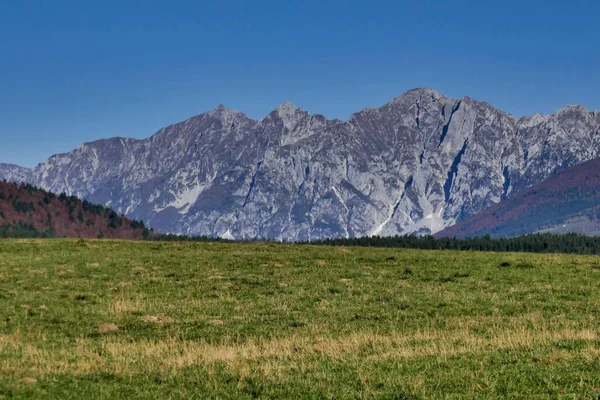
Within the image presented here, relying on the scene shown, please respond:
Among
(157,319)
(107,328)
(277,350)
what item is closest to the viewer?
(277,350)

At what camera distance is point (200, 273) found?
56031 millimetres

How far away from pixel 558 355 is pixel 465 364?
369cm

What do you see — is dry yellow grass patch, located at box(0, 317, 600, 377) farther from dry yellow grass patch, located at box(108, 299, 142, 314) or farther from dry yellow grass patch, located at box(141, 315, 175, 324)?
dry yellow grass patch, located at box(108, 299, 142, 314)

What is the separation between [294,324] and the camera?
37.4 m

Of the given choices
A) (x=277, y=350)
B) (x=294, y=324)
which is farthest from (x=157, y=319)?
(x=277, y=350)

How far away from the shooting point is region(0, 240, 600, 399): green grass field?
840 inches

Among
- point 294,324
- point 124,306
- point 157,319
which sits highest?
point 124,306

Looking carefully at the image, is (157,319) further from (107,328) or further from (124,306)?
(124,306)

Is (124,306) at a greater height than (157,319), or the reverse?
(124,306)

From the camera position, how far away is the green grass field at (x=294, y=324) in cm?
2133

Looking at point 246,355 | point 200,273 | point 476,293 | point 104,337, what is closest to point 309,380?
point 246,355

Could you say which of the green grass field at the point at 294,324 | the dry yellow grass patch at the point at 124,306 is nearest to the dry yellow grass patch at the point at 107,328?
the green grass field at the point at 294,324

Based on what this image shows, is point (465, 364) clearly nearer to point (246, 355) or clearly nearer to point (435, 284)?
point (246, 355)

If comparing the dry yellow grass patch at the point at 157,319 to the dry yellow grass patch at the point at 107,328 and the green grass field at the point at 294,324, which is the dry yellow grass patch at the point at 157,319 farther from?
the dry yellow grass patch at the point at 107,328
